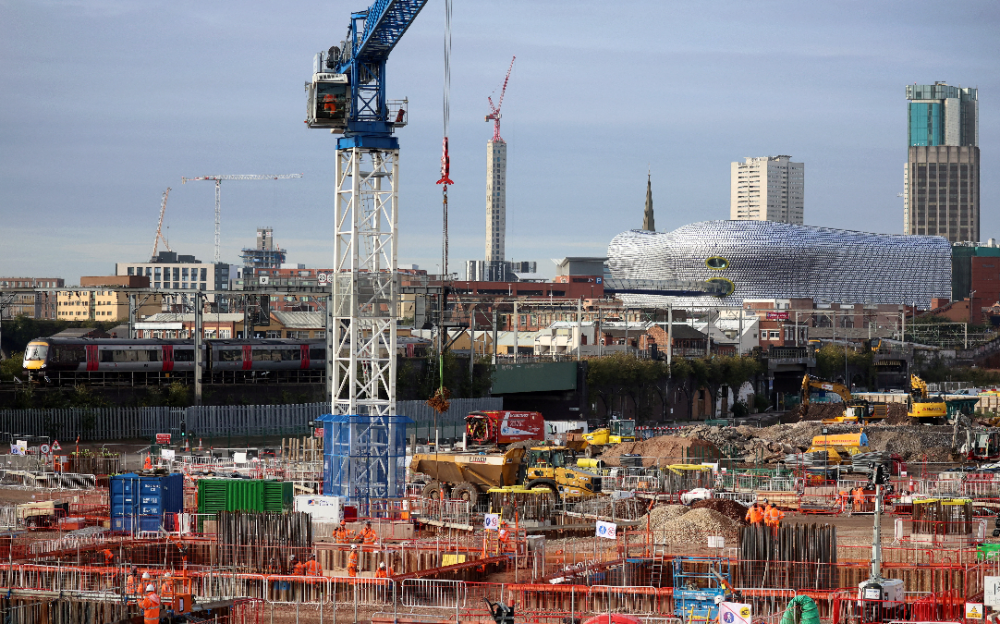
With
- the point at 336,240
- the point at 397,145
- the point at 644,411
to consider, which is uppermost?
the point at 397,145

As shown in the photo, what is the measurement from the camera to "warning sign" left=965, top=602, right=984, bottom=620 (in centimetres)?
2341

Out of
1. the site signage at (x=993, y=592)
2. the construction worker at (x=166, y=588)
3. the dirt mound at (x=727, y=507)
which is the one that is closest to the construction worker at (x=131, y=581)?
the construction worker at (x=166, y=588)

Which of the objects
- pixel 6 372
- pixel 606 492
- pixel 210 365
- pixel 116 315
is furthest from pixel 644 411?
pixel 116 315

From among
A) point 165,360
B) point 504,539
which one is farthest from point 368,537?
point 165,360

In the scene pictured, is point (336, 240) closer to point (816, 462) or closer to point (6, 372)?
point (816, 462)

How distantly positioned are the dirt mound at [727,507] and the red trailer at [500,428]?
26.7 m

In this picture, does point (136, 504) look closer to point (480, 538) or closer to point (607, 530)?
point (480, 538)

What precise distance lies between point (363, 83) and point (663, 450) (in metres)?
23.9

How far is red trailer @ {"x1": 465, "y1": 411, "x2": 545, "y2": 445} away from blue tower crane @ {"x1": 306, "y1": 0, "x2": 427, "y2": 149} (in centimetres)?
2337

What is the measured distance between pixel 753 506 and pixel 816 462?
Result: 63.1 feet

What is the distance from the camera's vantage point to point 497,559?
31.0 m

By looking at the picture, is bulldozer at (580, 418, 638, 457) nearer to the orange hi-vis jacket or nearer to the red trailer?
the red trailer

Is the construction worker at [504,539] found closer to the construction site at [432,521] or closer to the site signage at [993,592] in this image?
the construction site at [432,521]

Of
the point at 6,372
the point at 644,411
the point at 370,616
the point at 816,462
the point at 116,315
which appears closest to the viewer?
the point at 370,616
